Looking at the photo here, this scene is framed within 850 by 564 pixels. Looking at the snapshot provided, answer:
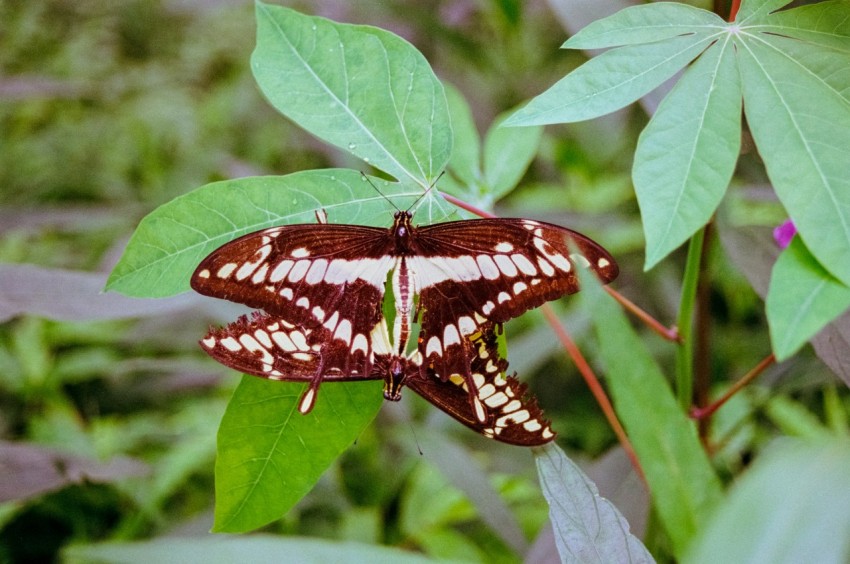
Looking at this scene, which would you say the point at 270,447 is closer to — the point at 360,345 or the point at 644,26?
the point at 360,345

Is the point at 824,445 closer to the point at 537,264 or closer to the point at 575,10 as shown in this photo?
the point at 537,264

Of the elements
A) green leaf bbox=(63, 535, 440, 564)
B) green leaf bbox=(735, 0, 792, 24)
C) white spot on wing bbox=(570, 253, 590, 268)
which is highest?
green leaf bbox=(735, 0, 792, 24)

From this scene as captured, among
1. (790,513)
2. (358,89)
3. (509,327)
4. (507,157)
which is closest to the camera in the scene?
(790,513)

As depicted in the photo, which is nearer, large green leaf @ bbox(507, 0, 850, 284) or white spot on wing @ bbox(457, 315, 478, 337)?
large green leaf @ bbox(507, 0, 850, 284)

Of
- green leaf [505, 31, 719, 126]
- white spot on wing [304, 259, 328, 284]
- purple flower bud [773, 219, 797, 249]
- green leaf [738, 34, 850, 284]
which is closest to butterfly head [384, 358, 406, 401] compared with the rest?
white spot on wing [304, 259, 328, 284]

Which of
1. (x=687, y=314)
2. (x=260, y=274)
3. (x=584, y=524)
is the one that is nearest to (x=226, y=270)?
(x=260, y=274)

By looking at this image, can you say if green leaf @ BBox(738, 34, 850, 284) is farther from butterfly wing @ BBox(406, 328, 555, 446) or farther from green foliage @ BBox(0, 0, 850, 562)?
butterfly wing @ BBox(406, 328, 555, 446)
